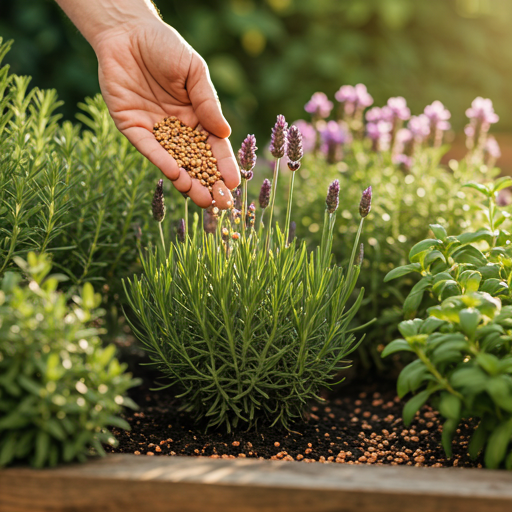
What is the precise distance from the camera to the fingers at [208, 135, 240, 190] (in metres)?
1.76

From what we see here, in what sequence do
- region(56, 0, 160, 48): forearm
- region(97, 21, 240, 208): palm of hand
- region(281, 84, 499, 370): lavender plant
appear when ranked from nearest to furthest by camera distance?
region(97, 21, 240, 208): palm of hand
region(56, 0, 160, 48): forearm
region(281, 84, 499, 370): lavender plant

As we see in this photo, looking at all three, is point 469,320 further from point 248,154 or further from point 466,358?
point 248,154

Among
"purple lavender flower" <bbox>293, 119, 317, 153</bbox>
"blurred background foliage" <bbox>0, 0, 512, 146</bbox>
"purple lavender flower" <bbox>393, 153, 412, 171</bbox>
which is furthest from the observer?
"blurred background foliage" <bbox>0, 0, 512, 146</bbox>

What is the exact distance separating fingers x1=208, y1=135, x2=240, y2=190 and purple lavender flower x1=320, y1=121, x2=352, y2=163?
1155 millimetres

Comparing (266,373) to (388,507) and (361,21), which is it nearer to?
(388,507)

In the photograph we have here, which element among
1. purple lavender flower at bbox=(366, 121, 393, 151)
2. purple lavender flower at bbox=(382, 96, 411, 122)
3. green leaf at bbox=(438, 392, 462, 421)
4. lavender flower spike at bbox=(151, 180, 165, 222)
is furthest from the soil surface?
purple lavender flower at bbox=(382, 96, 411, 122)

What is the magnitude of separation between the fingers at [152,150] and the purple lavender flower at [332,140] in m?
1.35

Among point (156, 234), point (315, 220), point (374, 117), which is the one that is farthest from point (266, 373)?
point (374, 117)

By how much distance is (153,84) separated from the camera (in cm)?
203

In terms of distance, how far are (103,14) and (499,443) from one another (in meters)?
1.80

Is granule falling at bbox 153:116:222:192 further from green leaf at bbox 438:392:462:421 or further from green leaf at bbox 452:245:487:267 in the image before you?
green leaf at bbox 438:392:462:421

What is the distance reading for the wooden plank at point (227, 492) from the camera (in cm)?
100

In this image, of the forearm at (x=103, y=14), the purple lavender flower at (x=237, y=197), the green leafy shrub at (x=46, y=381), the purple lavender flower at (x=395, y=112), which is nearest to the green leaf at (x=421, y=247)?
the purple lavender flower at (x=237, y=197)

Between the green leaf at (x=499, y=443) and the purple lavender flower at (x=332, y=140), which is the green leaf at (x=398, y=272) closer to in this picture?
the green leaf at (x=499, y=443)
